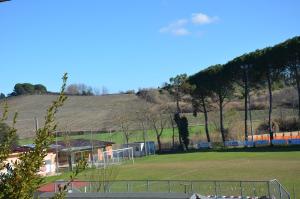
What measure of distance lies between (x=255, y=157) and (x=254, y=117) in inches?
1423

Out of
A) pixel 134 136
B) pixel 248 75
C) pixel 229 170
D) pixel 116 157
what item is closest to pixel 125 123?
pixel 134 136

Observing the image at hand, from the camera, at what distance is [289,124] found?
73188 mm

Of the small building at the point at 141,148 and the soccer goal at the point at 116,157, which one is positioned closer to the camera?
the soccer goal at the point at 116,157

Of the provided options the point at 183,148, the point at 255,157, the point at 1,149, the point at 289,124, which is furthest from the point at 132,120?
the point at 1,149

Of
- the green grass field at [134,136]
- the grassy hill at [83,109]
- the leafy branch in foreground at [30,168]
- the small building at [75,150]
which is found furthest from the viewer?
the grassy hill at [83,109]

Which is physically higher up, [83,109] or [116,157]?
[83,109]

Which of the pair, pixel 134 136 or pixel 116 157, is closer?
pixel 116 157

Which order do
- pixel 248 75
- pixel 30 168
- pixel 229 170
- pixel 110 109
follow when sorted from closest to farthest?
pixel 30 168 → pixel 229 170 → pixel 248 75 → pixel 110 109

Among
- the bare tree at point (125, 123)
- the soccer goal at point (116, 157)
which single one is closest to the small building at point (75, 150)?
the soccer goal at point (116, 157)

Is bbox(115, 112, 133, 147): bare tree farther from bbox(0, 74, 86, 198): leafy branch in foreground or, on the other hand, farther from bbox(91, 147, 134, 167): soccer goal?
bbox(0, 74, 86, 198): leafy branch in foreground

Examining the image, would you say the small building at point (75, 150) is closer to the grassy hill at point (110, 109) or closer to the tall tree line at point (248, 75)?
the grassy hill at point (110, 109)

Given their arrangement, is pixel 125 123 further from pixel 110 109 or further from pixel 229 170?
pixel 229 170

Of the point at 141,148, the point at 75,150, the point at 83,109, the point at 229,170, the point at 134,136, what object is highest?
the point at 83,109

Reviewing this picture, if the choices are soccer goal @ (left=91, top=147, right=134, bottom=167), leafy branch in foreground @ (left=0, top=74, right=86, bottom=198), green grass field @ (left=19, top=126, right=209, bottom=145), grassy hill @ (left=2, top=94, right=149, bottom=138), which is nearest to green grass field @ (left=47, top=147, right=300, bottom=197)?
soccer goal @ (left=91, top=147, right=134, bottom=167)
